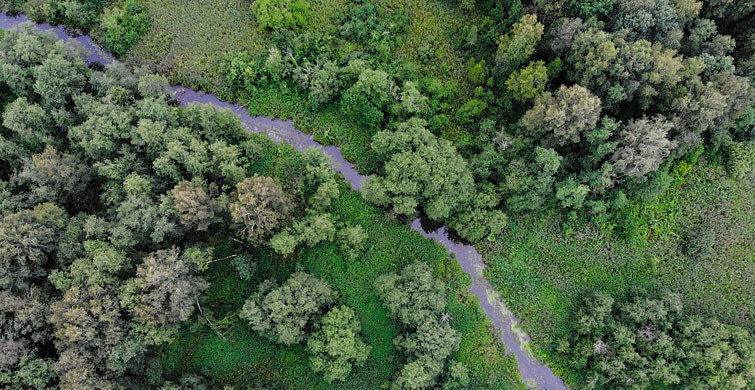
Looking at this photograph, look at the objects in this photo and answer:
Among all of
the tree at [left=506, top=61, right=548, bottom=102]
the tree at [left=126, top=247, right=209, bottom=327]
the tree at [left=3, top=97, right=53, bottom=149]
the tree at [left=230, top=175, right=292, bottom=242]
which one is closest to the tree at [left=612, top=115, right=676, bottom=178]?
the tree at [left=506, top=61, right=548, bottom=102]

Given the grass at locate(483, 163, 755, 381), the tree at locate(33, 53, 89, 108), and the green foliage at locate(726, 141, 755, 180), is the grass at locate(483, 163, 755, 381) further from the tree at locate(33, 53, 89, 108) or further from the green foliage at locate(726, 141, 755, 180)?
the tree at locate(33, 53, 89, 108)

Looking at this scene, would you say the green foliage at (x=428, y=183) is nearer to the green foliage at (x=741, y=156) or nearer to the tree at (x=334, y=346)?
the tree at (x=334, y=346)

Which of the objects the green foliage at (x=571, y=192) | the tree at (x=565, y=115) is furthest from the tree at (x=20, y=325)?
the green foliage at (x=571, y=192)

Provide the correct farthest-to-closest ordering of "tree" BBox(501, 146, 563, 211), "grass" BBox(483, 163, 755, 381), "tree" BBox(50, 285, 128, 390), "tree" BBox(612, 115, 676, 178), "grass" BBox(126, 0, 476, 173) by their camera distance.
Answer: "grass" BBox(126, 0, 476, 173), "grass" BBox(483, 163, 755, 381), "tree" BBox(501, 146, 563, 211), "tree" BBox(612, 115, 676, 178), "tree" BBox(50, 285, 128, 390)

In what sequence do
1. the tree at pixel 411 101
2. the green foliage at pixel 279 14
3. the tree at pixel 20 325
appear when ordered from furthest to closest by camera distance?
the green foliage at pixel 279 14, the tree at pixel 411 101, the tree at pixel 20 325

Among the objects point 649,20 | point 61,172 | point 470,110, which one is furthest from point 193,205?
point 649,20

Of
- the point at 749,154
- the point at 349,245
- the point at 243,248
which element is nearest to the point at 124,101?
the point at 243,248
